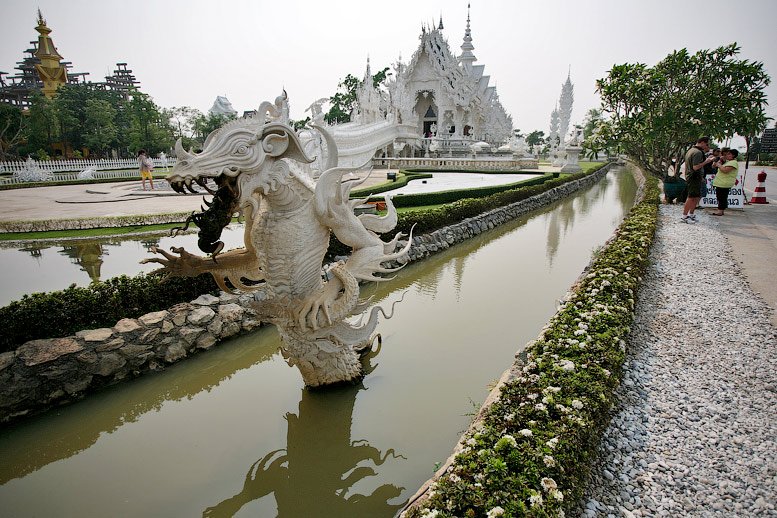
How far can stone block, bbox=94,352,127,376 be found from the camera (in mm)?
4277

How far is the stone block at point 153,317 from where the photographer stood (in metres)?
4.65

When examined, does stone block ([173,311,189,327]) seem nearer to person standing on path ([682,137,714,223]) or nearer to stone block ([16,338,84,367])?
stone block ([16,338,84,367])

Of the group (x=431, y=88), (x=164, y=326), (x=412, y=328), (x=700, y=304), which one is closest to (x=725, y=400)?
(x=700, y=304)

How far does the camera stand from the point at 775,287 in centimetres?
562

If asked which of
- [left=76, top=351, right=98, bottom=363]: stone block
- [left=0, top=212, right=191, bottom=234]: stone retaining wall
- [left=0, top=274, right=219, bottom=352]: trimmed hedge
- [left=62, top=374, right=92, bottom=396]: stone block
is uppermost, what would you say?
[left=0, top=212, right=191, bottom=234]: stone retaining wall

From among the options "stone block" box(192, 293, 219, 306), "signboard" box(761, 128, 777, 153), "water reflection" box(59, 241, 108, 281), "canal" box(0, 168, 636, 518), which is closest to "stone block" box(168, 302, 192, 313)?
"stone block" box(192, 293, 219, 306)

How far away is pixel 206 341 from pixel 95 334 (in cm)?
120

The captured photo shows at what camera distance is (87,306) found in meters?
4.39

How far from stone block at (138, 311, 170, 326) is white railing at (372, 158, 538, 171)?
2167cm

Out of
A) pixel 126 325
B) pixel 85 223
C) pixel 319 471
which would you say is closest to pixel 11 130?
pixel 85 223

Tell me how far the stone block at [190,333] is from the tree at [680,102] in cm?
1414

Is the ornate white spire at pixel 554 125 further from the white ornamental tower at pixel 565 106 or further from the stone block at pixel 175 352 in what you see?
the stone block at pixel 175 352

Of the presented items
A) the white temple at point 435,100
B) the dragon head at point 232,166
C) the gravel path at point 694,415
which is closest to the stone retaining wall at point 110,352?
the dragon head at point 232,166

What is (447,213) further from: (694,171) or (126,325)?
(126,325)
